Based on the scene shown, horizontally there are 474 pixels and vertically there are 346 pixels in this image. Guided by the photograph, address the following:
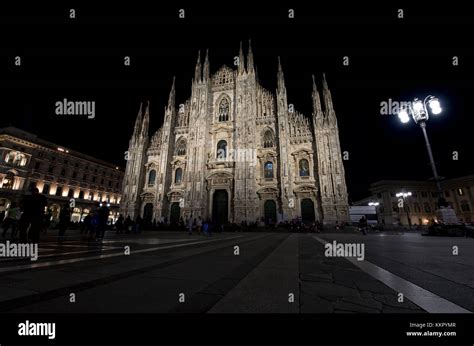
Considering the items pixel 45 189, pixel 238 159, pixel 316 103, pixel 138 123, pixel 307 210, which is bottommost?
pixel 307 210

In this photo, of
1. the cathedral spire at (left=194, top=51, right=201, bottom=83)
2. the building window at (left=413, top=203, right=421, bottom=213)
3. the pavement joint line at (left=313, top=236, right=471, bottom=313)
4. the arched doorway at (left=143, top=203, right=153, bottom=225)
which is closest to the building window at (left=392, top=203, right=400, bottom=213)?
the building window at (left=413, top=203, right=421, bottom=213)

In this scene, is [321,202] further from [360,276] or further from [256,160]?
[360,276]

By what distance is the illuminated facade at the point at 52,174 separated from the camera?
26.8m

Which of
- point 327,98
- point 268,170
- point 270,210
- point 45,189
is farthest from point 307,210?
point 45,189

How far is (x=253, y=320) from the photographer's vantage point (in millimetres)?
1062

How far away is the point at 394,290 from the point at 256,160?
2174 cm

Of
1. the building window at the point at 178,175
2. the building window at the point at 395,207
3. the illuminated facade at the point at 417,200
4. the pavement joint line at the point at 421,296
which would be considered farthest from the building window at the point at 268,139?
the building window at the point at 395,207

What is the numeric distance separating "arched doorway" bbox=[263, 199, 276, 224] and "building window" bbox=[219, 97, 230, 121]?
502 inches

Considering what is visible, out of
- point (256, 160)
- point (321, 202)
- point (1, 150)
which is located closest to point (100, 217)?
point (256, 160)

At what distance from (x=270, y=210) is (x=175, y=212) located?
12.0 meters

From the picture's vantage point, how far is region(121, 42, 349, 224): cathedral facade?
21484 mm

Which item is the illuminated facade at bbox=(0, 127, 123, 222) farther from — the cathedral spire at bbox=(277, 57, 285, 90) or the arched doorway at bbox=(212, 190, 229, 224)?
the cathedral spire at bbox=(277, 57, 285, 90)

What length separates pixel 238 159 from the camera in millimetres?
23234

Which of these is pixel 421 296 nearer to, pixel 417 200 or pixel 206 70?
pixel 206 70
